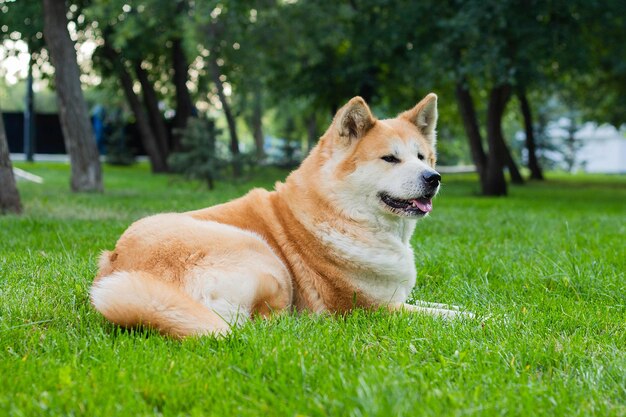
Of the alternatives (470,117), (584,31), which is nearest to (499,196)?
(470,117)

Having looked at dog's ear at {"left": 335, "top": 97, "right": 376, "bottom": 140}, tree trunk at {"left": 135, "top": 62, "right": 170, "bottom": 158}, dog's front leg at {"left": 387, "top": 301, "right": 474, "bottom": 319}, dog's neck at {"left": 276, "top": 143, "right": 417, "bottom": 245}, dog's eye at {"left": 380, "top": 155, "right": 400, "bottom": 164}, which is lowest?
dog's front leg at {"left": 387, "top": 301, "right": 474, "bottom": 319}

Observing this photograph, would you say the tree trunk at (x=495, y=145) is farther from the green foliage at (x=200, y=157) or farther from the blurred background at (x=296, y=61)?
the green foliage at (x=200, y=157)

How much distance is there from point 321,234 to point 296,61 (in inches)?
711

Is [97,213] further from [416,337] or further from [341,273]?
[416,337]

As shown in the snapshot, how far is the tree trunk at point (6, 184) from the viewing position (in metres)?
8.02

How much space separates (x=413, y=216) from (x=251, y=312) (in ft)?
3.91

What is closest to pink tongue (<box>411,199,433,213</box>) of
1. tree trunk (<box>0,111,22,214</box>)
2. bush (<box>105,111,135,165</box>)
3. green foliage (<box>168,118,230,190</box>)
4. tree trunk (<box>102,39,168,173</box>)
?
tree trunk (<box>0,111,22,214</box>)

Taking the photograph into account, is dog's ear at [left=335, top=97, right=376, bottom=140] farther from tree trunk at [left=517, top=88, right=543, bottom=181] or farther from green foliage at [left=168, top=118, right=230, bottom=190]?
tree trunk at [left=517, top=88, right=543, bottom=181]

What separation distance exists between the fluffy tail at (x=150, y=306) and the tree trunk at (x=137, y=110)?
19.9 meters

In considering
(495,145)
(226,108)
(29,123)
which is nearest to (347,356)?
(495,145)

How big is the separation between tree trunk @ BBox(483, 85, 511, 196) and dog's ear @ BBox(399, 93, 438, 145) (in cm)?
1230

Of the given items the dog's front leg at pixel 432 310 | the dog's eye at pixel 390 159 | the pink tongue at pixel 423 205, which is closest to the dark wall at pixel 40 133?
the dog's eye at pixel 390 159

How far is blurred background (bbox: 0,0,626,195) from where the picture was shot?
13.3 meters

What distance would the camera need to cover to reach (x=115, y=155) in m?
30.0
